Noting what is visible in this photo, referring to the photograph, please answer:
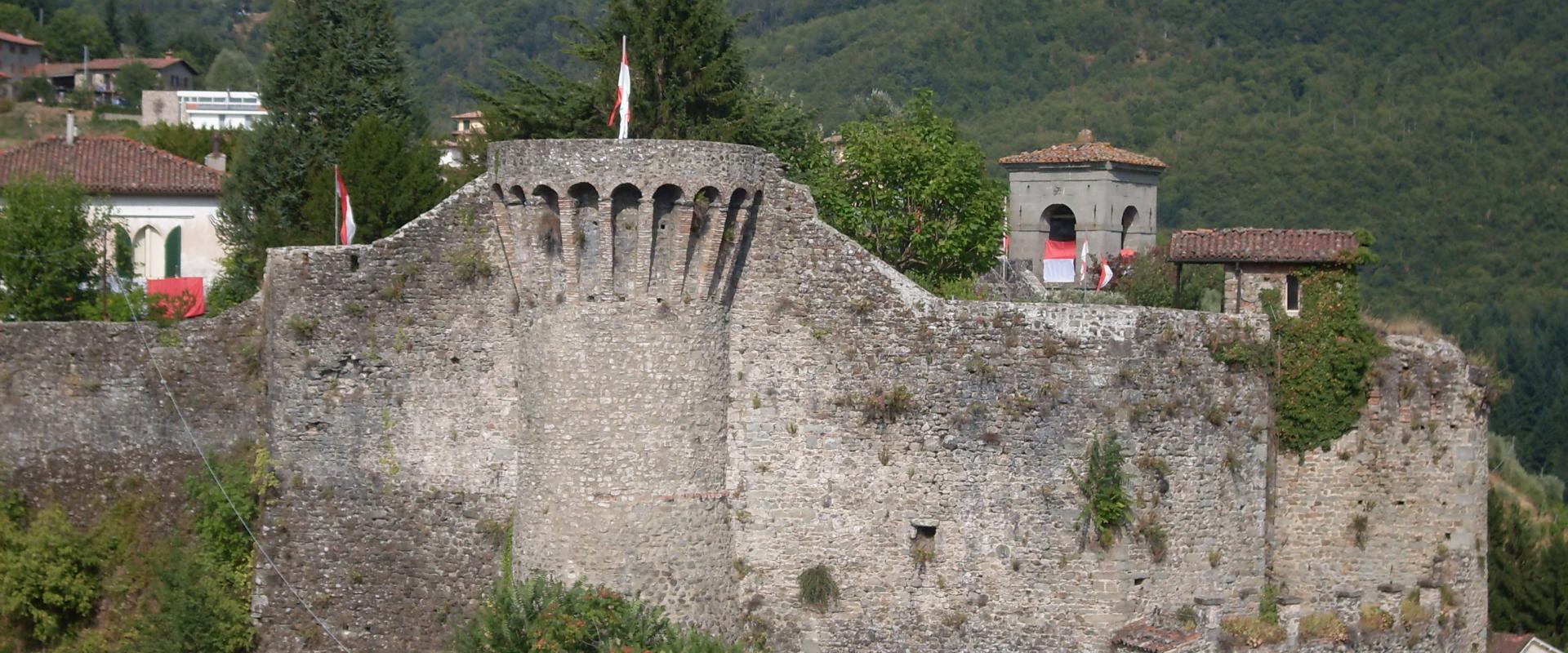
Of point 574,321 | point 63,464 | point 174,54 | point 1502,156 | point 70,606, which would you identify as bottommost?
point 70,606

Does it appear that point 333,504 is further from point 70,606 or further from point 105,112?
point 105,112

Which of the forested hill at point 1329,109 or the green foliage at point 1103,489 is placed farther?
the forested hill at point 1329,109

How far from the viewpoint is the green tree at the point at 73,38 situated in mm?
117625

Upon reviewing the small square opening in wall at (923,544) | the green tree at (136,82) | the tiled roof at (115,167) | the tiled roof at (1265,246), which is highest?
the green tree at (136,82)

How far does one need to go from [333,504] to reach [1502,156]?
64.7 metres

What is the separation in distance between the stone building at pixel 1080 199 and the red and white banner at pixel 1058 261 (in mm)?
126

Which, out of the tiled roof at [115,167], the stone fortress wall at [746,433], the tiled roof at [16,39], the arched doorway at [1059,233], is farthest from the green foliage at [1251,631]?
the tiled roof at [16,39]

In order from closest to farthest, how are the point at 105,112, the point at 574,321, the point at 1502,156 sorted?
the point at 574,321, the point at 1502,156, the point at 105,112

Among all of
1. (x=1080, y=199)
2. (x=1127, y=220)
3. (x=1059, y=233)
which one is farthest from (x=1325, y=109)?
(x=1080, y=199)

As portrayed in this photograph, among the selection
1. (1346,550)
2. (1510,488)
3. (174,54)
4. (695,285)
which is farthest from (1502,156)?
(174,54)

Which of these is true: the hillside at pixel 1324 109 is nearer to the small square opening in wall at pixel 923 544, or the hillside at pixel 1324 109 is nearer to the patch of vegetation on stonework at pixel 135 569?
the patch of vegetation on stonework at pixel 135 569

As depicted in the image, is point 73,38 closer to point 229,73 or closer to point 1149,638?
point 229,73

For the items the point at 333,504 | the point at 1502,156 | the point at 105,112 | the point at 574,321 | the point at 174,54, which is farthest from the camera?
the point at 174,54

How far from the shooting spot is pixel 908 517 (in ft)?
85.8
